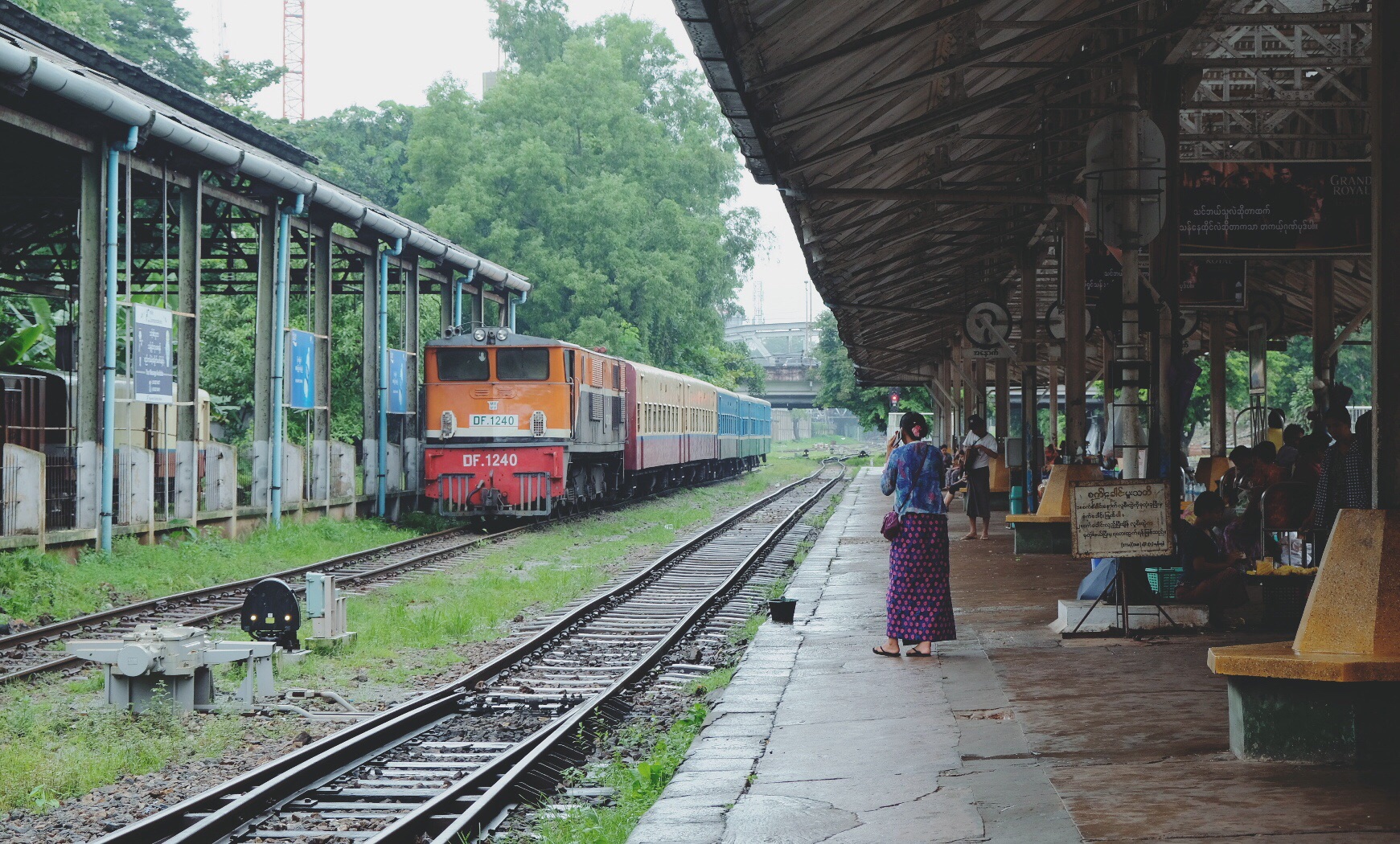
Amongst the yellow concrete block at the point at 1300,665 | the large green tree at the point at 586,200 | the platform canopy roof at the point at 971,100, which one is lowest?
the yellow concrete block at the point at 1300,665

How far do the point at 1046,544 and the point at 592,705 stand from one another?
27.7ft

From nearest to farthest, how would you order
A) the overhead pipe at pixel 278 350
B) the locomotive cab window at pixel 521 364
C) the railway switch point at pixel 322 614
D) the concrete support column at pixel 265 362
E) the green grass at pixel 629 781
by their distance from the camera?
the green grass at pixel 629 781 → the railway switch point at pixel 322 614 → the overhead pipe at pixel 278 350 → the concrete support column at pixel 265 362 → the locomotive cab window at pixel 521 364

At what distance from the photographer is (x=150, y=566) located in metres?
15.6

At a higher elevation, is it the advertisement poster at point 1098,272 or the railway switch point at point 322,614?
the advertisement poster at point 1098,272

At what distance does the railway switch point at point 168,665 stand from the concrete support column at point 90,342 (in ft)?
24.6

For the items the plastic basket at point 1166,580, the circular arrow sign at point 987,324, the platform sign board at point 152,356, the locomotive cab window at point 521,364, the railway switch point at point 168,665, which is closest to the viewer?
the railway switch point at point 168,665

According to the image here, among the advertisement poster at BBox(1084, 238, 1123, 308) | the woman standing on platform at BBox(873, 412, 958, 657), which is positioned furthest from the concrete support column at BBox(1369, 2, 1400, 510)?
the advertisement poster at BBox(1084, 238, 1123, 308)

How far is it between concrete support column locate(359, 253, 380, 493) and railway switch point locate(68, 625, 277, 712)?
14801mm

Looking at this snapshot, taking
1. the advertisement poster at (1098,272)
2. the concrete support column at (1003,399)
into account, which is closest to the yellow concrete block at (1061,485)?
the advertisement poster at (1098,272)

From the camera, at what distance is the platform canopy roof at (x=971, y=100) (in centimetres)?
846

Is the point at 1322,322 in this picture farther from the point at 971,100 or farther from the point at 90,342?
the point at 90,342

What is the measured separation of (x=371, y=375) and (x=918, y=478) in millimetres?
16626

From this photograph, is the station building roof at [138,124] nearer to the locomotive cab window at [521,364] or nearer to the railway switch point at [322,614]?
the locomotive cab window at [521,364]

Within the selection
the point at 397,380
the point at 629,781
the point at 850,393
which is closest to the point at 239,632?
the point at 629,781
